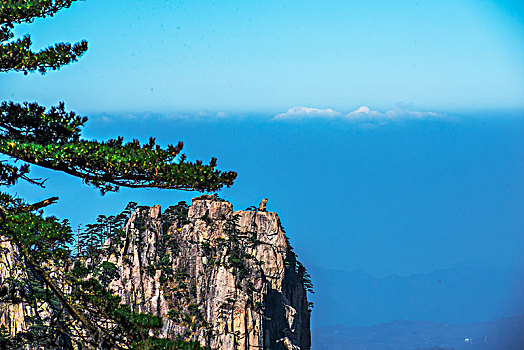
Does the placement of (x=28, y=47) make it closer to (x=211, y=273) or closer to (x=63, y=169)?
(x=63, y=169)

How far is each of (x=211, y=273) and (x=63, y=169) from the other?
50305 millimetres

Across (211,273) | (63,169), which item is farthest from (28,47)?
(211,273)

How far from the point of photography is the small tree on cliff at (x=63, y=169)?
32.9 ft

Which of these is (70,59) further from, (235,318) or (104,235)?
(104,235)

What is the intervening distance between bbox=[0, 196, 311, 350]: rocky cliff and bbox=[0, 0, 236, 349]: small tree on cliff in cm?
4545

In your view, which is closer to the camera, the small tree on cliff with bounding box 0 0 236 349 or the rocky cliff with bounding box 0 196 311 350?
the small tree on cliff with bounding box 0 0 236 349

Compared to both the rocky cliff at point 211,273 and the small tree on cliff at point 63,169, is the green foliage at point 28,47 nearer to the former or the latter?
the small tree on cliff at point 63,169

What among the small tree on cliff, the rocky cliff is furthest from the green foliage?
the rocky cliff

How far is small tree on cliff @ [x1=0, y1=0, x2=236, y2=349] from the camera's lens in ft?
32.9

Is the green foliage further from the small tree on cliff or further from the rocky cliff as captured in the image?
the rocky cliff

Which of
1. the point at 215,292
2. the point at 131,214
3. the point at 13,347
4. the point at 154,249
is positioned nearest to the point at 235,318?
the point at 215,292

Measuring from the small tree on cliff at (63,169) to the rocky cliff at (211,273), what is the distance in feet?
149

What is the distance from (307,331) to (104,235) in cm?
2683

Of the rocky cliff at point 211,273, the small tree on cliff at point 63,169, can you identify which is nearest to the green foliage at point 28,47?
the small tree on cliff at point 63,169
